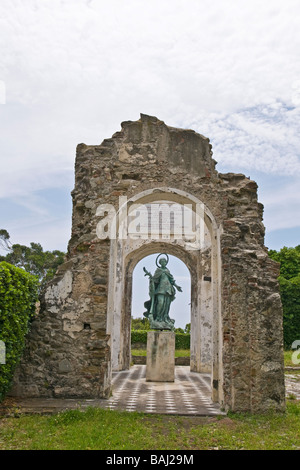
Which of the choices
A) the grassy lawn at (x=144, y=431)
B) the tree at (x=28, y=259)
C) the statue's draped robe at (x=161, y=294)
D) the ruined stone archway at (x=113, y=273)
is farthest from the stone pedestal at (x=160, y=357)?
the tree at (x=28, y=259)

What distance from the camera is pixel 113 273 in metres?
7.34

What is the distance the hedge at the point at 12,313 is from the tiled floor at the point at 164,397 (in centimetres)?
164

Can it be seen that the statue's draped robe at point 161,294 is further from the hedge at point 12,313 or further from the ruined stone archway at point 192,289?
the hedge at point 12,313

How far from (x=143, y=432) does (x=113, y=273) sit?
3158mm

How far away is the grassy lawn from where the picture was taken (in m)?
4.28

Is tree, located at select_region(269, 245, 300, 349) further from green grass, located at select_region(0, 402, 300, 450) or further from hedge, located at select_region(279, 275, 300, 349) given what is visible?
green grass, located at select_region(0, 402, 300, 450)

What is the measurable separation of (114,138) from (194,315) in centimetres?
846

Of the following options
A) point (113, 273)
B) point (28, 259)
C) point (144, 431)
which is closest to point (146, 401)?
point (144, 431)

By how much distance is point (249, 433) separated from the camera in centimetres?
494

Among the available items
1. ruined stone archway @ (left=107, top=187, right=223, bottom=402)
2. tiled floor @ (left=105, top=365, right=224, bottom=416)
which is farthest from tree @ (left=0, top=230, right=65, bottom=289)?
tiled floor @ (left=105, top=365, right=224, bottom=416)

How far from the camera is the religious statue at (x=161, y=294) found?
11.5 m

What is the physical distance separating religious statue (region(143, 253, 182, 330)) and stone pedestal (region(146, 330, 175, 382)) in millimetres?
679
